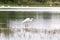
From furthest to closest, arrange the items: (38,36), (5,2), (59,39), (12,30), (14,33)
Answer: (5,2), (12,30), (14,33), (38,36), (59,39)

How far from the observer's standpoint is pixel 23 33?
8453 mm

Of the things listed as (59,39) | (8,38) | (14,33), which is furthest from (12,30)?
(59,39)

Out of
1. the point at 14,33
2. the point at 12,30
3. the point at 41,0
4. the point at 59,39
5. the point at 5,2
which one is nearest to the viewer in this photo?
the point at 59,39

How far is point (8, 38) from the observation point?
25.2ft

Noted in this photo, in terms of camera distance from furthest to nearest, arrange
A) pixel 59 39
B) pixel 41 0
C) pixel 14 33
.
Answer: pixel 41 0
pixel 14 33
pixel 59 39

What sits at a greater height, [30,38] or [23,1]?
[30,38]

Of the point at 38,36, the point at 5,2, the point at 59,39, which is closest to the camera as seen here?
the point at 59,39

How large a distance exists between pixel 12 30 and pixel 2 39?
152cm

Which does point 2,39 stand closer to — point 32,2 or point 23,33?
point 23,33

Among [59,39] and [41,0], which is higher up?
[59,39]

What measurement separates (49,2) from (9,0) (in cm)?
437

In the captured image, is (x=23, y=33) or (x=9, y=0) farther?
(x=9, y=0)

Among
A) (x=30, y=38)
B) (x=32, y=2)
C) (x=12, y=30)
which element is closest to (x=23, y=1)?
Result: (x=32, y=2)

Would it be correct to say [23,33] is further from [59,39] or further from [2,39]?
[59,39]
